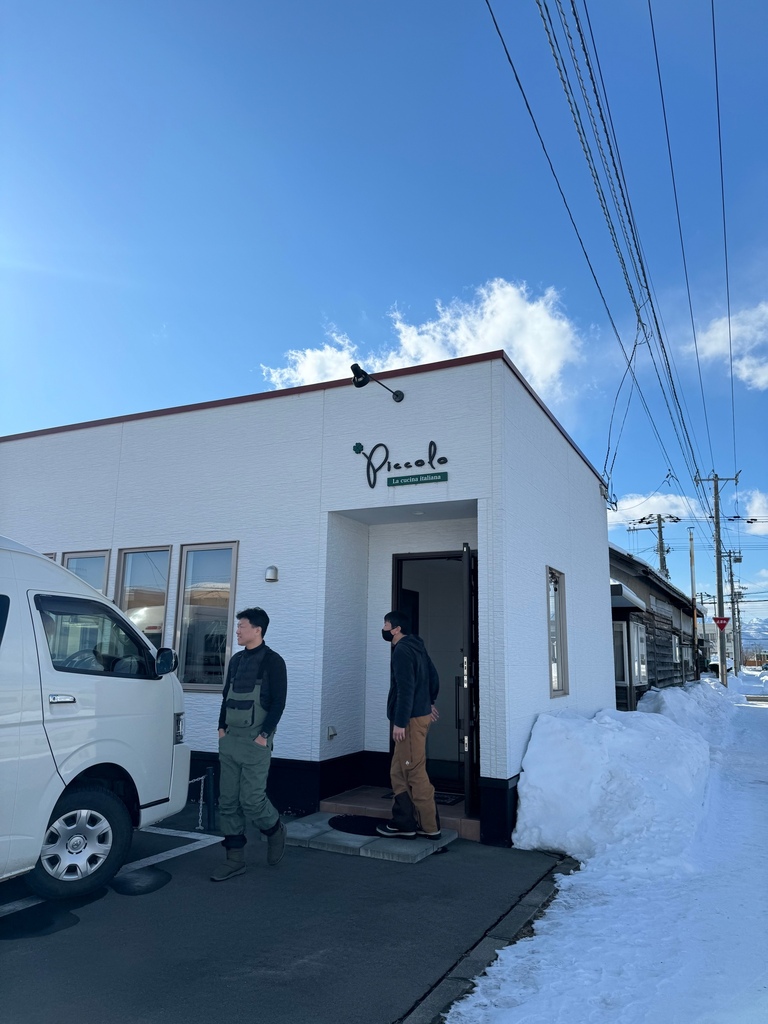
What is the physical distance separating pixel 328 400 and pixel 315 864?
4.46 meters

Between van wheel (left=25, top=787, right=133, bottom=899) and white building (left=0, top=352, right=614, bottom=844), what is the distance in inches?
103

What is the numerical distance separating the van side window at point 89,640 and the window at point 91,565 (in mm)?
3841

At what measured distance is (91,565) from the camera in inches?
348

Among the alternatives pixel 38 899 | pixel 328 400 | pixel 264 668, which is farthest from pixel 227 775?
pixel 328 400

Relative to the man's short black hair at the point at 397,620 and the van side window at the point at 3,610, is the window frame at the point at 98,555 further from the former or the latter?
the van side window at the point at 3,610

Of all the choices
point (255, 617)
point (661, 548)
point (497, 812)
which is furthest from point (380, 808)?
point (661, 548)

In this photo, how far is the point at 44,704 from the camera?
4.13 m

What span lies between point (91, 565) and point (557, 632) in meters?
5.76

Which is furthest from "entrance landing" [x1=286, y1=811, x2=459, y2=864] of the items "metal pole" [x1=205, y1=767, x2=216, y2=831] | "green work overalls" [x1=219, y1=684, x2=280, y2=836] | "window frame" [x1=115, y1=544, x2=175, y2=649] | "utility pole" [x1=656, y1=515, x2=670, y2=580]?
"utility pole" [x1=656, y1=515, x2=670, y2=580]

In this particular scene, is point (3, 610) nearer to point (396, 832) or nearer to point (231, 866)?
point (231, 866)

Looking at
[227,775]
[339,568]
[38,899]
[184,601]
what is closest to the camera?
[38,899]

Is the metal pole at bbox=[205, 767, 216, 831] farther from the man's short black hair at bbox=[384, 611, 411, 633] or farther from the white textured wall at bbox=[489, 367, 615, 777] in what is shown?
the white textured wall at bbox=[489, 367, 615, 777]

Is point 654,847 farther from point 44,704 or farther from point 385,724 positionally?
point 44,704

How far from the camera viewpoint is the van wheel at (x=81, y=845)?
13.7 ft
